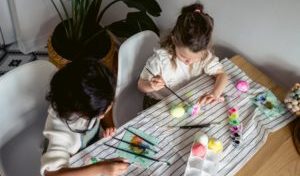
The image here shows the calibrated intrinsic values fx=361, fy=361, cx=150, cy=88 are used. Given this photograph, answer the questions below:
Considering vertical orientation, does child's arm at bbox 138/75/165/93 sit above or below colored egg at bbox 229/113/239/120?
above

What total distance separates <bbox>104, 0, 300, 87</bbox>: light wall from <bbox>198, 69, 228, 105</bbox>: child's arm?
0.21 meters

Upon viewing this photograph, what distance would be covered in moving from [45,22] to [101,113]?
127cm

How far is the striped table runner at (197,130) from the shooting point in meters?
1.11

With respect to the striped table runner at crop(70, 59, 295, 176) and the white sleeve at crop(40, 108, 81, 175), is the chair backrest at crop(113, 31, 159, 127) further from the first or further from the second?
the white sleeve at crop(40, 108, 81, 175)

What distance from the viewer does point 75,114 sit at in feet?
3.36

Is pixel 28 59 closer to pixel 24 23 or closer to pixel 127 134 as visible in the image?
pixel 24 23

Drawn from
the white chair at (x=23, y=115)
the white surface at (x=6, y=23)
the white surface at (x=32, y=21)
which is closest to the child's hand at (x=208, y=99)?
the white chair at (x=23, y=115)

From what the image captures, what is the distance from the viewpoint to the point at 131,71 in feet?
4.69

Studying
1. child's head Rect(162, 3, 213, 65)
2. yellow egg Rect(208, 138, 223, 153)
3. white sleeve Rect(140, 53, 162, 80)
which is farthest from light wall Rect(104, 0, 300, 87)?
yellow egg Rect(208, 138, 223, 153)

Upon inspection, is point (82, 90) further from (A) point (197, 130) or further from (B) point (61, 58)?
(B) point (61, 58)

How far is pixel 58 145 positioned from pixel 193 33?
0.56 metres

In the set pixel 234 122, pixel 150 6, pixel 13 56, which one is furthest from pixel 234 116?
pixel 13 56

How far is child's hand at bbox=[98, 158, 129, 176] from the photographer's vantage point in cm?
101

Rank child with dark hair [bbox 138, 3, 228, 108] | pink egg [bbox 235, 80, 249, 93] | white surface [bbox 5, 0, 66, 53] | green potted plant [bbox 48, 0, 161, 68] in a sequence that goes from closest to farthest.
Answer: child with dark hair [bbox 138, 3, 228, 108] → pink egg [bbox 235, 80, 249, 93] → green potted plant [bbox 48, 0, 161, 68] → white surface [bbox 5, 0, 66, 53]
